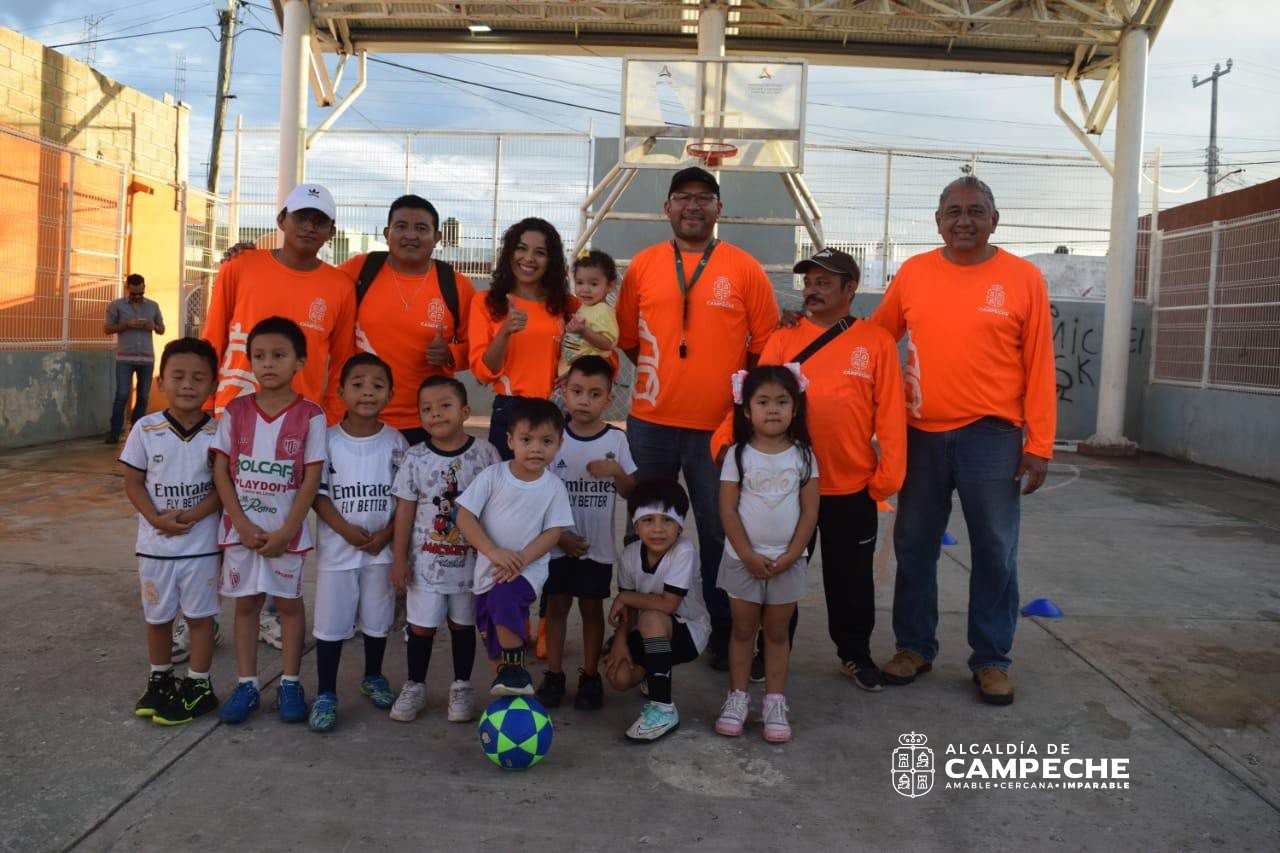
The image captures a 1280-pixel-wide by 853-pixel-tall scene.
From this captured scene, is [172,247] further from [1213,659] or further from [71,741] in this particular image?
[1213,659]

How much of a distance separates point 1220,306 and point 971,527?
32.1ft

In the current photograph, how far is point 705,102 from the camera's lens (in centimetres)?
1116

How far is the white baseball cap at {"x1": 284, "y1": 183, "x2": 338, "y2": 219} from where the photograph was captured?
12.7 feet

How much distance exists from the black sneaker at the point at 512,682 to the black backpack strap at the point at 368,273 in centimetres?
169

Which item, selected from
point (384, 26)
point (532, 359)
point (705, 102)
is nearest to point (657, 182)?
point (705, 102)

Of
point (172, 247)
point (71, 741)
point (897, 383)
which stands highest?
point (172, 247)

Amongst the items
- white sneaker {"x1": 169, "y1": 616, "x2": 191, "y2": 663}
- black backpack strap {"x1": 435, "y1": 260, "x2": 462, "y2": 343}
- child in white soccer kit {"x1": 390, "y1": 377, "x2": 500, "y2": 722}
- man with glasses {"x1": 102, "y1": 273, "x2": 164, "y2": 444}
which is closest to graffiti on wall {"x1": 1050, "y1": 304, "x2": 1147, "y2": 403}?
man with glasses {"x1": 102, "y1": 273, "x2": 164, "y2": 444}

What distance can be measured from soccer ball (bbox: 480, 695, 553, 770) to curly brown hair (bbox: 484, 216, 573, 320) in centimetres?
160

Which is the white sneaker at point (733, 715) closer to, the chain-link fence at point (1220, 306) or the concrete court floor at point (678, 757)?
the concrete court floor at point (678, 757)

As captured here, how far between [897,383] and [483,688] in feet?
6.33

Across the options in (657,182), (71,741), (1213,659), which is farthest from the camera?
(657,182)

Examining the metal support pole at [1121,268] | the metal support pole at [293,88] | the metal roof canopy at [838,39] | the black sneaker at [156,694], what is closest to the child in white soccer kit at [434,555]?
the black sneaker at [156,694]

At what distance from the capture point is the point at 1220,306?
1172 centimetres

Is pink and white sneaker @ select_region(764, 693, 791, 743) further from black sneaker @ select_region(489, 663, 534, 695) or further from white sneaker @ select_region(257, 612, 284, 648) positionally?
white sneaker @ select_region(257, 612, 284, 648)
